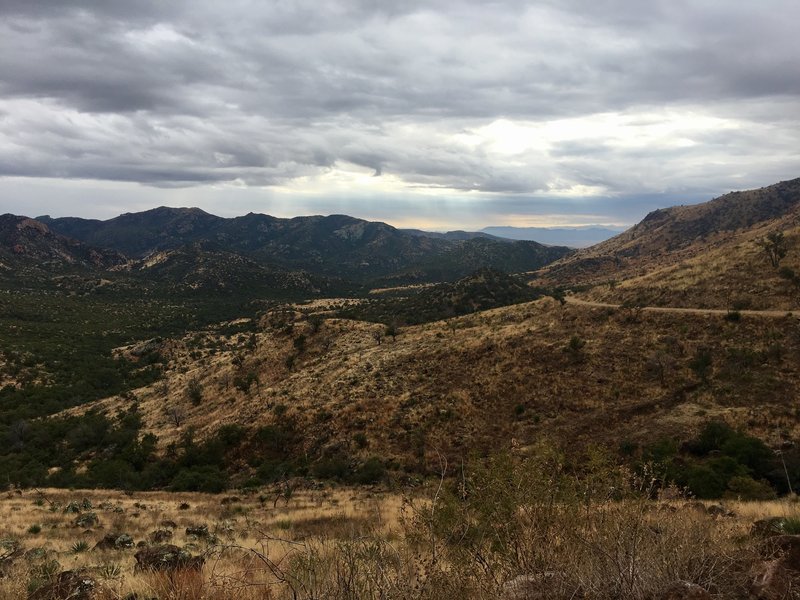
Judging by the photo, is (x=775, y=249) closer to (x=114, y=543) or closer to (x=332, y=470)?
(x=332, y=470)

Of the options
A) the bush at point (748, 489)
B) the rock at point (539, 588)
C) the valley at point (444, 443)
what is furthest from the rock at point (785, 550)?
the bush at point (748, 489)

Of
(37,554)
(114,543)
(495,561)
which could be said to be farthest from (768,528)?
(37,554)

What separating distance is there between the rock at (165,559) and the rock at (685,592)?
237 inches

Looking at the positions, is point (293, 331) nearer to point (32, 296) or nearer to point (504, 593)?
point (504, 593)

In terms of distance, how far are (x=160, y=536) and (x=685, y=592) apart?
42.6 ft

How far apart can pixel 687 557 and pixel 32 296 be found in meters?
166

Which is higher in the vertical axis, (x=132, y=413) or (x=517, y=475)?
(x=517, y=475)

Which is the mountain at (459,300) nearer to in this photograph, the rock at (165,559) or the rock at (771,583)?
the rock at (165,559)

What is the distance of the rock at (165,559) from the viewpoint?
655 centimetres

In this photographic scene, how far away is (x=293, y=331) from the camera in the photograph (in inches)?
2436

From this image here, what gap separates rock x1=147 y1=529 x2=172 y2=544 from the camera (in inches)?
460

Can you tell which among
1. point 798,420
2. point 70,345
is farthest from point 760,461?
point 70,345

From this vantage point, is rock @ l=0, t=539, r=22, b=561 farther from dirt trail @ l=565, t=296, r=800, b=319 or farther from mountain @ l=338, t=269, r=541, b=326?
mountain @ l=338, t=269, r=541, b=326

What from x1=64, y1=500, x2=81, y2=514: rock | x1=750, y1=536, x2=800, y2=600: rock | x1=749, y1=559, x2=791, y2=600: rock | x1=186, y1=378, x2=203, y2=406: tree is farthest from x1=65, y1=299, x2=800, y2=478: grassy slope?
x1=749, y1=559, x2=791, y2=600: rock
